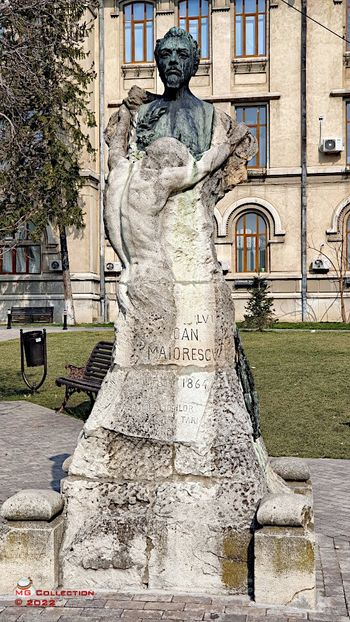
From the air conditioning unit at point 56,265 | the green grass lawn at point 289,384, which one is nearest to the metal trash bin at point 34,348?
the green grass lawn at point 289,384

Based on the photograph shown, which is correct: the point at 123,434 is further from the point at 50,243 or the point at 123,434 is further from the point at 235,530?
the point at 50,243

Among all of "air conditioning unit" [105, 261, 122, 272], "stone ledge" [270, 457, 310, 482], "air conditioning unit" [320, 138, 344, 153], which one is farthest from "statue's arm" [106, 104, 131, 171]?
"air conditioning unit" [320, 138, 344, 153]

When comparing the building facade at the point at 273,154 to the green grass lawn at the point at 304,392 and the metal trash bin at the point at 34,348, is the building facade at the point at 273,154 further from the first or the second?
the metal trash bin at the point at 34,348

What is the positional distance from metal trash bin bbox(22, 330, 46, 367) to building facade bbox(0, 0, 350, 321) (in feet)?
56.2

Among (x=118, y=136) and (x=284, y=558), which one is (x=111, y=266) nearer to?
(x=118, y=136)

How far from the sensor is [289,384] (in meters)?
13.8

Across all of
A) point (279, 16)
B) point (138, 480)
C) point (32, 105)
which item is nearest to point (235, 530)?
point (138, 480)

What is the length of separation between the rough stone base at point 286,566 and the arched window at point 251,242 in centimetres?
2705

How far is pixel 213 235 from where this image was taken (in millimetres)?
4930

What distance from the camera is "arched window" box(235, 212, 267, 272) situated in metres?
31.1

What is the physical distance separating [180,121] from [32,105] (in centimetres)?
865

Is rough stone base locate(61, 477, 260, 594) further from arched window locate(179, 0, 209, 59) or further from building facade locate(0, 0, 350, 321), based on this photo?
arched window locate(179, 0, 209, 59)

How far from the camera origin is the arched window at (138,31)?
31625 millimetres

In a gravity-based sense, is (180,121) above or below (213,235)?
above
